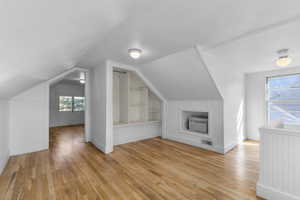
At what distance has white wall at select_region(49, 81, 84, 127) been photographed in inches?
281

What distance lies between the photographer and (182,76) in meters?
3.30

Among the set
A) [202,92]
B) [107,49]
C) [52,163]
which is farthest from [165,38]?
[52,163]

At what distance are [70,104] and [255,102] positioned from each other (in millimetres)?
8835

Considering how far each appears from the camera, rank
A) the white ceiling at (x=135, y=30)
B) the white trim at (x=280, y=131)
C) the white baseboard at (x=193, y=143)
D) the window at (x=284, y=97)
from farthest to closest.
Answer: the window at (x=284, y=97)
the white baseboard at (x=193, y=143)
the white trim at (x=280, y=131)
the white ceiling at (x=135, y=30)

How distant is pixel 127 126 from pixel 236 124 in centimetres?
324

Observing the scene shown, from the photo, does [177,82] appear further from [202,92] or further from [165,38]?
[165,38]

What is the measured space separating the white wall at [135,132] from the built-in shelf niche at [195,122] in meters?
1.06

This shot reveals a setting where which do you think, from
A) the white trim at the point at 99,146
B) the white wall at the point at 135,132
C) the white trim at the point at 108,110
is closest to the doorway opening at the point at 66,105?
the white trim at the point at 99,146

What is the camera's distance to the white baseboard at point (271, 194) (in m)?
1.57

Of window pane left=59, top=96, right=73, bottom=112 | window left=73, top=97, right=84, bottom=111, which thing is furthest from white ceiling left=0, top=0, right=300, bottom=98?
window left=73, top=97, right=84, bottom=111

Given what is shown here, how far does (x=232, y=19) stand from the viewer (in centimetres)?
169

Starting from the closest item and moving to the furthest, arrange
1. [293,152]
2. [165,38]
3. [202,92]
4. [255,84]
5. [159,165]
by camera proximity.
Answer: [293,152], [165,38], [159,165], [202,92], [255,84]

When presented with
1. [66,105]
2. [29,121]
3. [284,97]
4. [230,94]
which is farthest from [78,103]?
[284,97]

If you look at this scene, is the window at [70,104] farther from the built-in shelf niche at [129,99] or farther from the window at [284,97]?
the window at [284,97]
